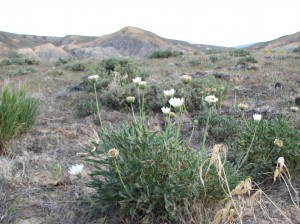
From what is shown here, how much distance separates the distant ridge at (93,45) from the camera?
58.4 meters

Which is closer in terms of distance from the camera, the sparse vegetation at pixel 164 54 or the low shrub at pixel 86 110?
the low shrub at pixel 86 110

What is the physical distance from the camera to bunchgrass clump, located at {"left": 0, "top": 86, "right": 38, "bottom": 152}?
3979 millimetres

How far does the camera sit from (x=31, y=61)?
16.7 meters

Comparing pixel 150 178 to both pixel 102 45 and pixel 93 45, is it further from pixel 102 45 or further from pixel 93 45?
pixel 93 45

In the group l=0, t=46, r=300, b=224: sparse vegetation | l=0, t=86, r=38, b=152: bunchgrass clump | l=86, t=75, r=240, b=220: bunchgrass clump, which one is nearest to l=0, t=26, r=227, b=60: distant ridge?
l=0, t=86, r=38, b=152: bunchgrass clump

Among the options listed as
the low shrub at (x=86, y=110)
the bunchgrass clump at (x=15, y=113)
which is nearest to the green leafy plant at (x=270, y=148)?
the bunchgrass clump at (x=15, y=113)

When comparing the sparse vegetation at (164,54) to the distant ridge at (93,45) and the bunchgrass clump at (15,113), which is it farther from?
the distant ridge at (93,45)

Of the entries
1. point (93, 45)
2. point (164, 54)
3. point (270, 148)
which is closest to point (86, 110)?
point (270, 148)

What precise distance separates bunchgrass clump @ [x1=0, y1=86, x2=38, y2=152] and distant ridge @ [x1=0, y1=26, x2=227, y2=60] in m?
51.3

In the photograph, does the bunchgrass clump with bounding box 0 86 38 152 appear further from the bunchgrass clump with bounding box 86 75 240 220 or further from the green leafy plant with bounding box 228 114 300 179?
the green leafy plant with bounding box 228 114 300 179

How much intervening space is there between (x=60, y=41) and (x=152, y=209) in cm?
8384

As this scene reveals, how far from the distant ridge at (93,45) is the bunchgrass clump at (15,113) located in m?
51.3

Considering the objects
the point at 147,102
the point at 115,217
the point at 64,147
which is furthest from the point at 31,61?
the point at 115,217

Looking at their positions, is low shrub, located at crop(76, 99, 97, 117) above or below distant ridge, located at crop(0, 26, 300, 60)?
above
